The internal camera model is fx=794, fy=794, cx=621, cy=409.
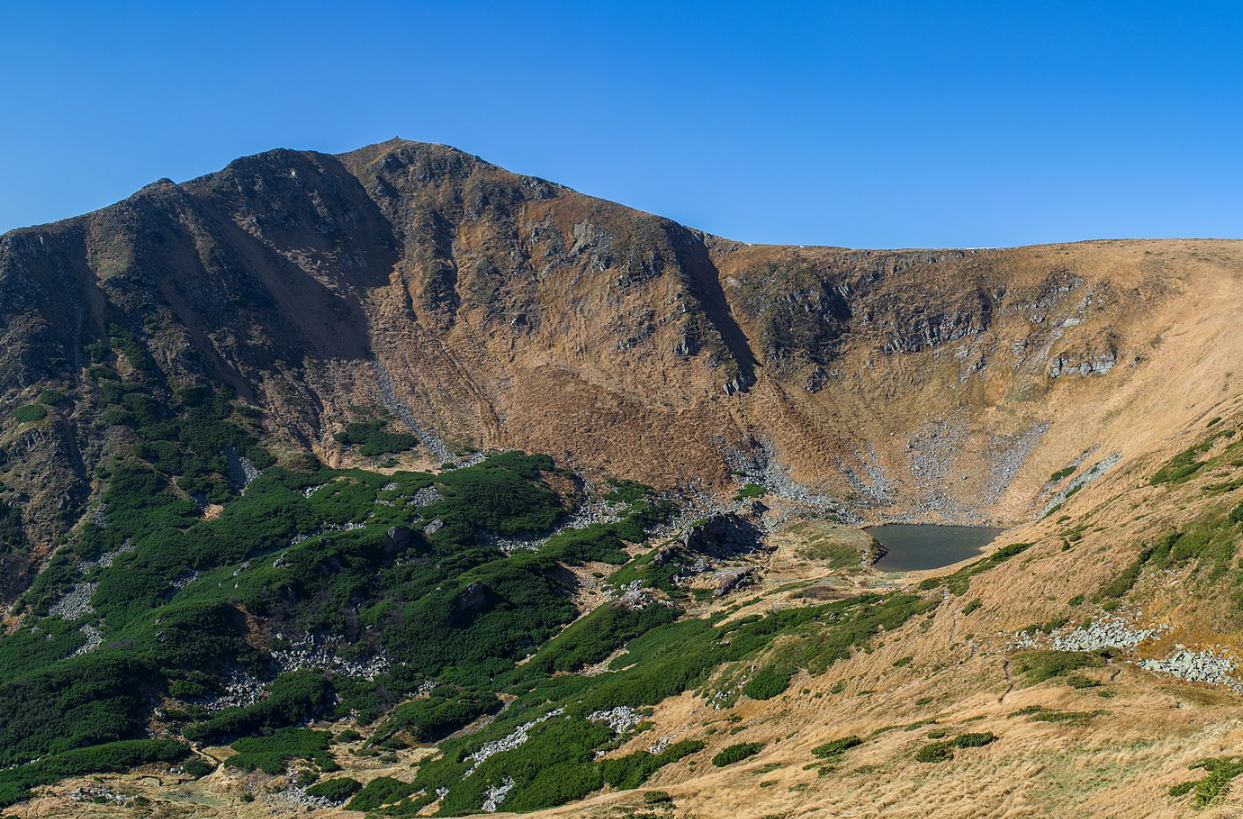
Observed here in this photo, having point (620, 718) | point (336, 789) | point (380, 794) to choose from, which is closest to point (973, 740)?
point (620, 718)

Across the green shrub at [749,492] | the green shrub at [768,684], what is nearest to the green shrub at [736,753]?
the green shrub at [768,684]

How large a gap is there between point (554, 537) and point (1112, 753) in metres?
73.5

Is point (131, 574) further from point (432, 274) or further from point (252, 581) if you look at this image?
point (432, 274)

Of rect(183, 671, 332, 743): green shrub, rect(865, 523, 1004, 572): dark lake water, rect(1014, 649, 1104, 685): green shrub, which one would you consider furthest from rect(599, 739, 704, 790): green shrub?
rect(865, 523, 1004, 572): dark lake water

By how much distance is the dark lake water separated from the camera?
7438cm

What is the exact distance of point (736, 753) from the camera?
3138 centimetres

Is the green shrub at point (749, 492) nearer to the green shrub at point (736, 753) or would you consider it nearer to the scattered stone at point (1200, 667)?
the green shrub at point (736, 753)

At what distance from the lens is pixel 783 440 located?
4498 inches

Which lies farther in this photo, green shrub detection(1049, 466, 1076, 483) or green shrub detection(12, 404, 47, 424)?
green shrub detection(1049, 466, 1076, 483)

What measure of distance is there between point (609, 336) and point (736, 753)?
10394cm

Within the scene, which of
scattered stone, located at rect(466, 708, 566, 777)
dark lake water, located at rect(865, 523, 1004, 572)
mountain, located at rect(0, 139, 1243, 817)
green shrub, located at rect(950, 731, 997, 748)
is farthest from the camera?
dark lake water, located at rect(865, 523, 1004, 572)

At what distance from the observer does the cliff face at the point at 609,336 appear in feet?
335

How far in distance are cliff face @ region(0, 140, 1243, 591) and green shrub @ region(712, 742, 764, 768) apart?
232 feet

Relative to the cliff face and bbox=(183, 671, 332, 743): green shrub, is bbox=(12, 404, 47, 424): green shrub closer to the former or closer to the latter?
the cliff face
